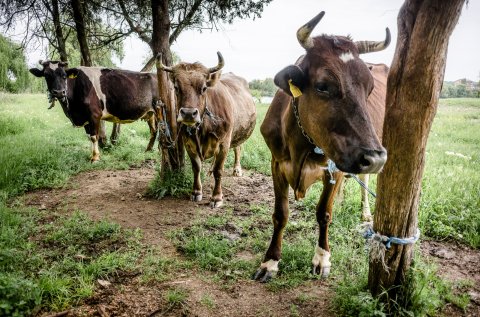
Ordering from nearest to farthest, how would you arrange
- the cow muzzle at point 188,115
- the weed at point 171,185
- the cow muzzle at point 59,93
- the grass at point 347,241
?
1. the grass at point 347,241
2. the cow muzzle at point 188,115
3. the weed at point 171,185
4. the cow muzzle at point 59,93

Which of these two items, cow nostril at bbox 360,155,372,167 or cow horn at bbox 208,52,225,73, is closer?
cow nostril at bbox 360,155,372,167

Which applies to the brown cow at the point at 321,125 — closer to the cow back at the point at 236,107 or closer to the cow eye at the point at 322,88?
Result: the cow eye at the point at 322,88

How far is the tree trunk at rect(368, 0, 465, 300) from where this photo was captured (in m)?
2.16

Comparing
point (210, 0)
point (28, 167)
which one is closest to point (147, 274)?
point (28, 167)

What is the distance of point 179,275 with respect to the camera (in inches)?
134

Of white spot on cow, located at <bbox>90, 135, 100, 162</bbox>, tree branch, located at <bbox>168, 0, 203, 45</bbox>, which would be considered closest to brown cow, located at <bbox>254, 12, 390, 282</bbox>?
tree branch, located at <bbox>168, 0, 203, 45</bbox>

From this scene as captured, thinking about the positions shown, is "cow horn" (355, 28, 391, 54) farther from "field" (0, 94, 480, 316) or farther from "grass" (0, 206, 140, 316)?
"grass" (0, 206, 140, 316)

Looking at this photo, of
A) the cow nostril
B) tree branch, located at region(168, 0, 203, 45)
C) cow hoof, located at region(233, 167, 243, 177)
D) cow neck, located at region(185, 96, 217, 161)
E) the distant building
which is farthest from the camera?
the distant building

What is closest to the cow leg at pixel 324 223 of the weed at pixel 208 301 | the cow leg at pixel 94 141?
the weed at pixel 208 301

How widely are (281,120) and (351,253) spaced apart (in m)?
1.68

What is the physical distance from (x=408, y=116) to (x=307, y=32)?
97cm

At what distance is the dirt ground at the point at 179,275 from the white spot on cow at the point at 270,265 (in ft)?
0.66

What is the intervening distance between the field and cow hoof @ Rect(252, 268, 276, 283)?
79 mm

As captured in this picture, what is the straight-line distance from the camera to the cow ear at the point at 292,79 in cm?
256
